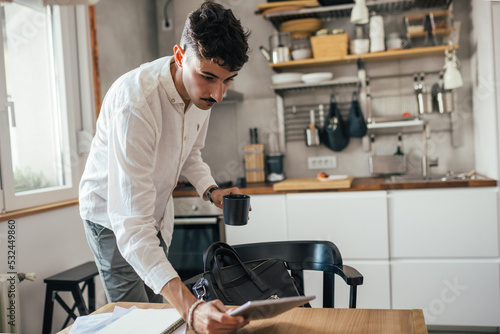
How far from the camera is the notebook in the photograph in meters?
0.99

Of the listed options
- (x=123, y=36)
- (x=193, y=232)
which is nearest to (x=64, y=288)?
(x=193, y=232)

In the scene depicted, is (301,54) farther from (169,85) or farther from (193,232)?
(169,85)

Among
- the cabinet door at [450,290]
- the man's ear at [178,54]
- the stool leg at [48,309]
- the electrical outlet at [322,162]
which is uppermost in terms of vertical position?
the man's ear at [178,54]

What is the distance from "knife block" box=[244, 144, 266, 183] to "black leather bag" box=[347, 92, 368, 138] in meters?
0.65

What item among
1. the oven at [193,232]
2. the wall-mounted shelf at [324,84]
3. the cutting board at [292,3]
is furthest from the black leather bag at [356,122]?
the oven at [193,232]

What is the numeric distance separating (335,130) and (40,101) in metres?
1.91

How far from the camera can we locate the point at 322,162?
3.47m

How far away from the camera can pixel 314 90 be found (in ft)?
11.3

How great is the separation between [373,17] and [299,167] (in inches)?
46.6

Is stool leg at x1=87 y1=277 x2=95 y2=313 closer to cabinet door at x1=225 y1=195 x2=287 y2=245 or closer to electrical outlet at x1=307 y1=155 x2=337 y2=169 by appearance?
cabinet door at x1=225 y1=195 x2=287 y2=245

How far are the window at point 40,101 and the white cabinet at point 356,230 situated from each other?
4.60 ft

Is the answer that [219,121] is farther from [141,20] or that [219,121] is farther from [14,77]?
[14,77]

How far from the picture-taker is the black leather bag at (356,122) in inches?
128

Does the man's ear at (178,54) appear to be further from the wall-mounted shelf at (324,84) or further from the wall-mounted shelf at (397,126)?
the wall-mounted shelf at (397,126)
